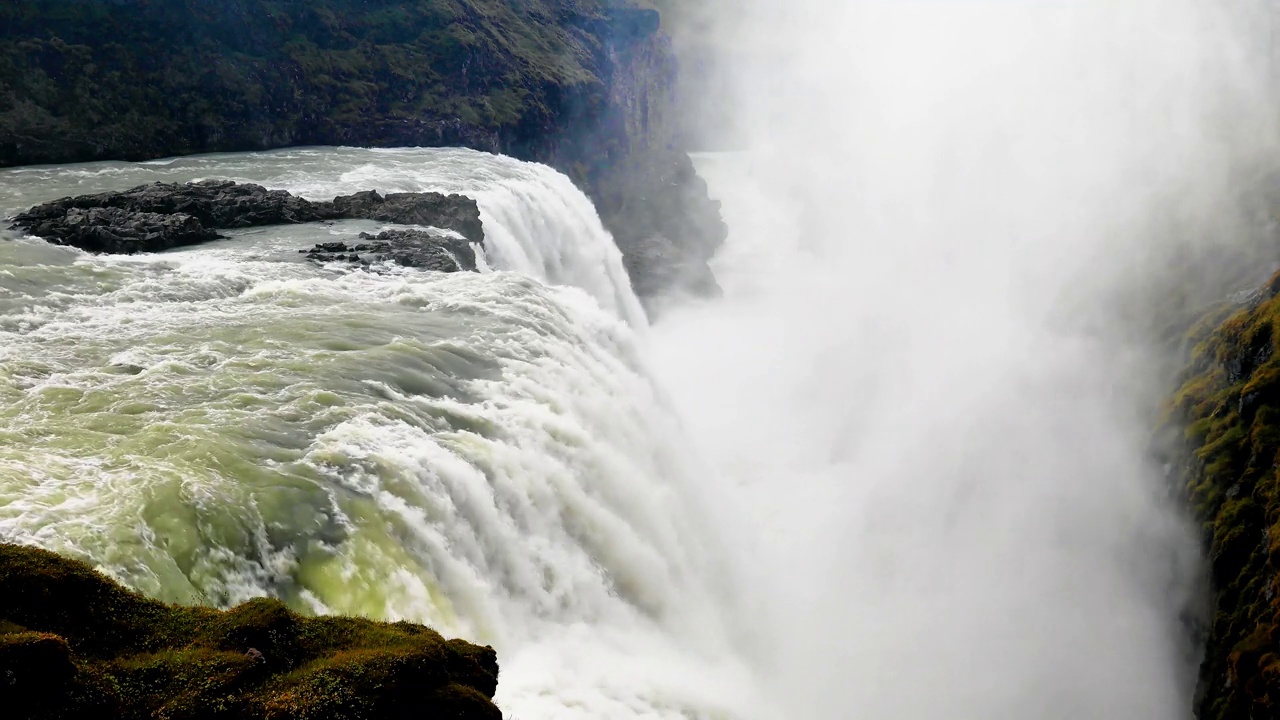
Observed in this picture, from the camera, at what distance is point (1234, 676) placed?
78.3 feet

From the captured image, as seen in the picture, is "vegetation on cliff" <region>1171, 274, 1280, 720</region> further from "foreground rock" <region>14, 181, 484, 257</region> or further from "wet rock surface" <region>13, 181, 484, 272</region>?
"foreground rock" <region>14, 181, 484, 257</region>

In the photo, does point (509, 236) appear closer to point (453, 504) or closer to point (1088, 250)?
point (453, 504)

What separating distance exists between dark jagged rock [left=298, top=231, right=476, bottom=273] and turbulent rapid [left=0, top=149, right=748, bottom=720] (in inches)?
44.9

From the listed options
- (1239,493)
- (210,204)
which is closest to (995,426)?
(1239,493)

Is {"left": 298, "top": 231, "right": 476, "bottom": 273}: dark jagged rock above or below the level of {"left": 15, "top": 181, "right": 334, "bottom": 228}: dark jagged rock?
above

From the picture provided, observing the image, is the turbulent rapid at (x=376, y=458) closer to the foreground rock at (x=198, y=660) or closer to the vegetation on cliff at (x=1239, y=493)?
the foreground rock at (x=198, y=660)

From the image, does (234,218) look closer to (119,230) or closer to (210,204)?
(210,204)

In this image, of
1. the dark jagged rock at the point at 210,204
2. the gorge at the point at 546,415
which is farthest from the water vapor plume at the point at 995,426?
the dark jagged rock at the point at 210,204

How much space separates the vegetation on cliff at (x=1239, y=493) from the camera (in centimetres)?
2353

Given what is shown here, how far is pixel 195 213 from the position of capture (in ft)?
105

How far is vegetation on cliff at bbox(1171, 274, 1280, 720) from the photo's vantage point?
23531 mm

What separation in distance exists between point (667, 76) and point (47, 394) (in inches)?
Result: 4894

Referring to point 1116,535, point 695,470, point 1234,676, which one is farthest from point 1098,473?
point 695,470

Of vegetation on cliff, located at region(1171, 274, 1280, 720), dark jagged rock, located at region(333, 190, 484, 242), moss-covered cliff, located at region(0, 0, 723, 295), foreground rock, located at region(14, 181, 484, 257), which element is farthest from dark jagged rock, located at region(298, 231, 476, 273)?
moss-covered cliff, located at region(0, 0, 723, 295)
